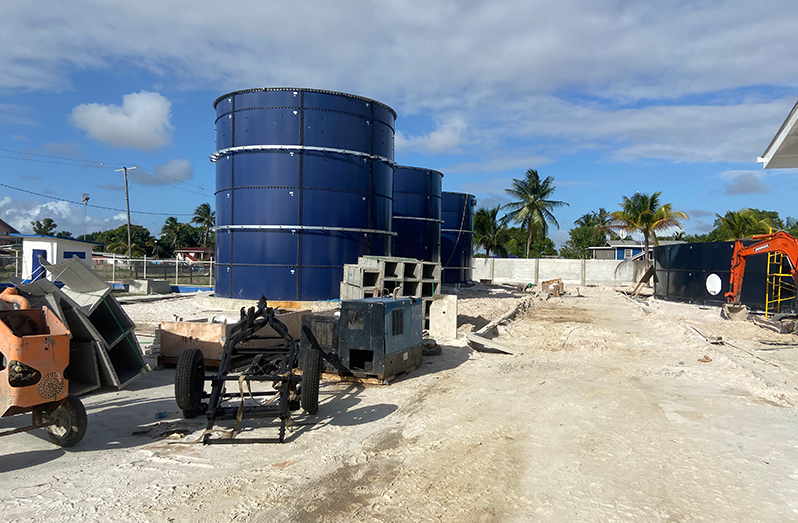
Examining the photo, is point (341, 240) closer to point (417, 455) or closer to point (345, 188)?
point (345, 188)

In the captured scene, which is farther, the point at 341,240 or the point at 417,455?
the point at 341,240

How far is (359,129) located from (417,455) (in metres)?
15.6

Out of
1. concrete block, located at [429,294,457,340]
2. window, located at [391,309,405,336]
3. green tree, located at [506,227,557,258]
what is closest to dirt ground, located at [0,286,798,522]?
window, located at [391,309,405,336]

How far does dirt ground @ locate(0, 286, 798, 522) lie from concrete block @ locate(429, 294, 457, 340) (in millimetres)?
3358

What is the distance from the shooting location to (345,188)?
18766mm

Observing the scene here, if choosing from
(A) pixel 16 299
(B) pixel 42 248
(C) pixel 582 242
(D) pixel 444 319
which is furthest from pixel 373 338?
(C) pixel 582 242

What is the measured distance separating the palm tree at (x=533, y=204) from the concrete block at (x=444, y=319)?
124 feet

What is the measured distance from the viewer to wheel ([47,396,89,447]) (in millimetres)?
5070

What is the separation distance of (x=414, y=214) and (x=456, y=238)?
670 centimetres

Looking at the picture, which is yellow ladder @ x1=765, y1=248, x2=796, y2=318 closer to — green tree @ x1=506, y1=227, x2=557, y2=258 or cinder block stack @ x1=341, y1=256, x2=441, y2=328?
cinder block stack @ x1=341, y1=256, x2=441, y2=328

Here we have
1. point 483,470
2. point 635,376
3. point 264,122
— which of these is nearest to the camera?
point 483,470

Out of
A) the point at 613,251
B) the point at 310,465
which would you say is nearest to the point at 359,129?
the point at 310,465

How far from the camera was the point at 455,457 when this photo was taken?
16.8 ft

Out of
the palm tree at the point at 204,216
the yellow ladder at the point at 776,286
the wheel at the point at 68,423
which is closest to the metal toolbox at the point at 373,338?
the wheel at the point at 68,423
